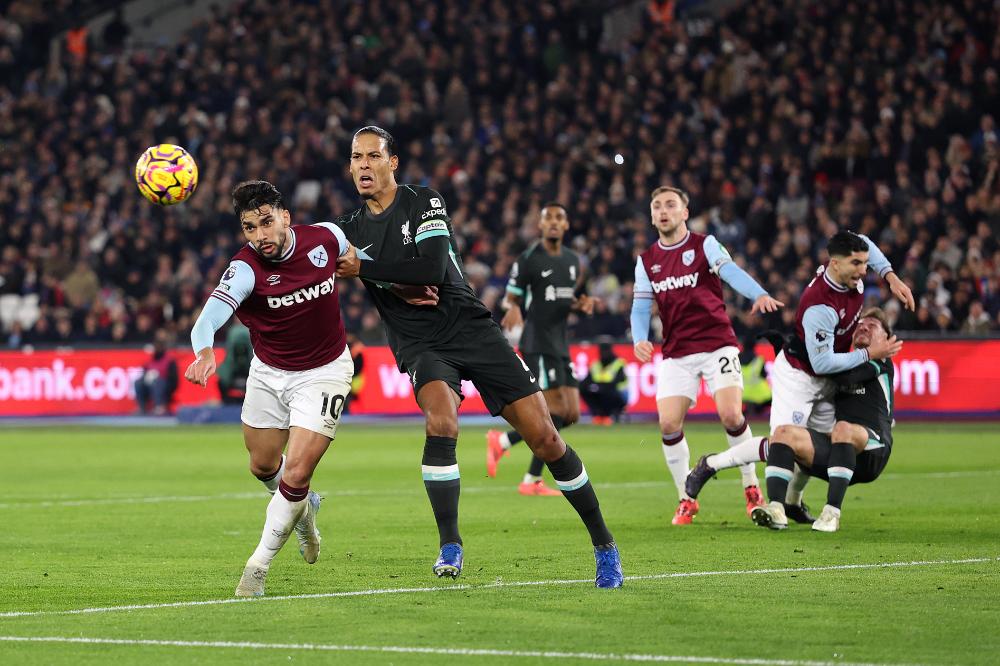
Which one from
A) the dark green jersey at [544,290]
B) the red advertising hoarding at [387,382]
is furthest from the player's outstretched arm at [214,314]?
the red advertising hoarding at [387,382]

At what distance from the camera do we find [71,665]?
5.98 meters

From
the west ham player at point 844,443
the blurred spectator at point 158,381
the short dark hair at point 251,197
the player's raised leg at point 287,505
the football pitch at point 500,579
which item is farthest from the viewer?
the blurred spectator at point 158,381

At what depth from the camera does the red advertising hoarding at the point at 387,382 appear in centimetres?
2380

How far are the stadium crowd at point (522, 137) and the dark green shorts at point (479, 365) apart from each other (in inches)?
661

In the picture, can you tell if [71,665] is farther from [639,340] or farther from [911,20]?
[911,20]

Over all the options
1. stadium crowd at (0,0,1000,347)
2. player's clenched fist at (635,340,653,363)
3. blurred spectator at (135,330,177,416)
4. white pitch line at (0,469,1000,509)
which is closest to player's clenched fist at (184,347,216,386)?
player's clenched fist at (635,340,653,363)

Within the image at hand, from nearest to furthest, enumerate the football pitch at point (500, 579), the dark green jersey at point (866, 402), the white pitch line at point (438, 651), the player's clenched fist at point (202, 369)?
the white pitch line at point (438, 651)
the football pitch at point (500, 579)
the player's clenched fist at point (202, 369)
the dark green jersey at point (866, 402)

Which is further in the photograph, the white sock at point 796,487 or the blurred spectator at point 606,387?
the blurred spectator at point 606,387

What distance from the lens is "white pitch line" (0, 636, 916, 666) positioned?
5.83 metres

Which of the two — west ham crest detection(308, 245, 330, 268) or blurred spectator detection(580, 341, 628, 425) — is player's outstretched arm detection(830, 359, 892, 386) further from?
blurred spectator detection(580, 341, 628, 425)

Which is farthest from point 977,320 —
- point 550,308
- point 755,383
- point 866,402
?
point 866,402

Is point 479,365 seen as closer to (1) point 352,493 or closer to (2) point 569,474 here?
(2) point 569,474

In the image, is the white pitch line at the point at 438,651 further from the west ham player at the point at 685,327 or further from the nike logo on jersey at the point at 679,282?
the nike logo on jersey at the point at 679,282

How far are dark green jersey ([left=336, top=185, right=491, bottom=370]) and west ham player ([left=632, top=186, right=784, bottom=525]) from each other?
3514 mm
